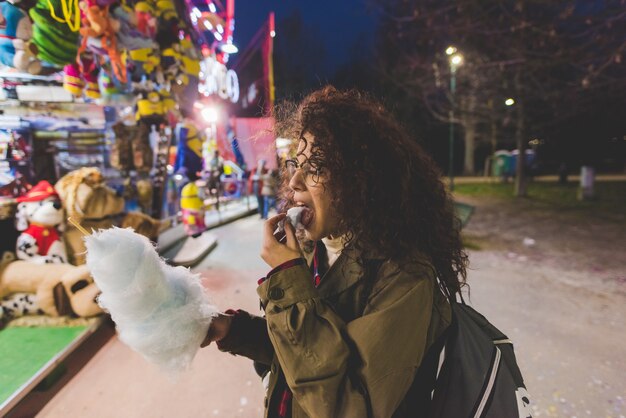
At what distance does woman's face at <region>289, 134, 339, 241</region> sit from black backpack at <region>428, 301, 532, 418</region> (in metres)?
0.56

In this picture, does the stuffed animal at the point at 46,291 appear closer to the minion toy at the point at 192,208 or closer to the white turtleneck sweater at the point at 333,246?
the minion toy at the point at 192,208

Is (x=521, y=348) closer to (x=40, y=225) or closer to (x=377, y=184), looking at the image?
(x=377, y=184)

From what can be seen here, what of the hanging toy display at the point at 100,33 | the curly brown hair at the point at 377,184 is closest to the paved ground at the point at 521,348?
the curly brown hair at the point at 377,184

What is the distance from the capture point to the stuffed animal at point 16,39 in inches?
131

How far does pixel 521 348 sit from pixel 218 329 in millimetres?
3468

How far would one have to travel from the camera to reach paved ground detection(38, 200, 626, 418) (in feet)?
9.57

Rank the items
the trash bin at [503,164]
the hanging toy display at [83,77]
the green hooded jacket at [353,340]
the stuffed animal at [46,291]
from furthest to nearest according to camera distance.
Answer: the trash bin at [503,164] < the hanging toy display at [83,77] < the stuffed animal at [46,291] < the green hooded jacket at [353,340]

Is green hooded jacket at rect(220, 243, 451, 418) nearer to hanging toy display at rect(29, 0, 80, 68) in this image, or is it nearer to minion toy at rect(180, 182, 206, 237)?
hanging toy display at rect(29, 0, 80, 68)

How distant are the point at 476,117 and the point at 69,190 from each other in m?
16.2

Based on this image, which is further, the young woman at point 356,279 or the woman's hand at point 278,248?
the woman's hand at point 278,248

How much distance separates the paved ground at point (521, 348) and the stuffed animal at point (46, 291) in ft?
1.98

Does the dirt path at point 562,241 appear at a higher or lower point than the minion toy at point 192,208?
lower

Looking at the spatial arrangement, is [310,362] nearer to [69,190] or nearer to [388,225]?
[388,225]

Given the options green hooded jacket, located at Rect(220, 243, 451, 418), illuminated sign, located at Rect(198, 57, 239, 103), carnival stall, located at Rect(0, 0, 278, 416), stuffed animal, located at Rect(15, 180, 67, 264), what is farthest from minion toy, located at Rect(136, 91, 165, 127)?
green hooded jacket, located at Rect(220, 243, 451, 418)
